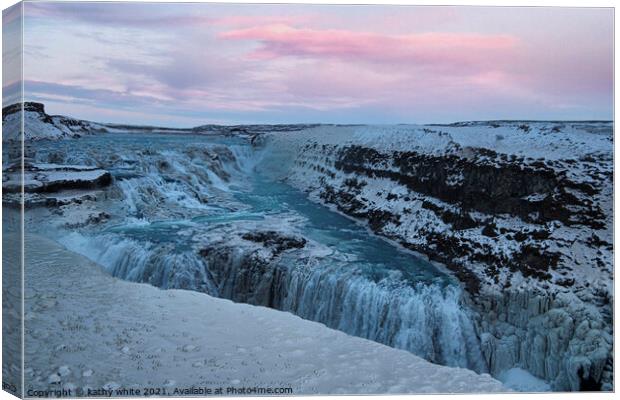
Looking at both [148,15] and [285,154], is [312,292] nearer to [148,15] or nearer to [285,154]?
[148,15]

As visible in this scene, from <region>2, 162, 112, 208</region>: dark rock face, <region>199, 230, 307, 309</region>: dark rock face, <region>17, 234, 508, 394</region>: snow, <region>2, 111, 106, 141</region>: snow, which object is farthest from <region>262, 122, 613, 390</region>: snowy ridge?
<region>2, 162, 112, 208</region>: dark rock face

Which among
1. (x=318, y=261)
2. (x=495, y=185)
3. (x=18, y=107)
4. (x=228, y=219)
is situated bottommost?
(x=318, y=261)

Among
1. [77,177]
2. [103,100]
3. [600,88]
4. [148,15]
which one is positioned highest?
[148,15]

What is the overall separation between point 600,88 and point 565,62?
71cm

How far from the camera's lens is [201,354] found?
28.9 ft

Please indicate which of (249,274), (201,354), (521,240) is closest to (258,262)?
(249,274)

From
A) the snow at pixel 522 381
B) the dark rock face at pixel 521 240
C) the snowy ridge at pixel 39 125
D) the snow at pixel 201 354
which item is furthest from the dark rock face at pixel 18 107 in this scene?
the snow at pixel 522 381

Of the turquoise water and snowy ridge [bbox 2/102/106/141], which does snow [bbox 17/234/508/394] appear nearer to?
snowy ridge [bbox 2/102/106/141]

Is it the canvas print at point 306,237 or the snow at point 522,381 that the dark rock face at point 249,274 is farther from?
the snow at point 522,381

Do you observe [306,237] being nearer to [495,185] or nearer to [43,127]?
[495,185]

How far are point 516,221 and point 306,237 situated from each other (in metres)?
4.99

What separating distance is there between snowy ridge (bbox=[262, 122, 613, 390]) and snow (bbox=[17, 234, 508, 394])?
1923mm

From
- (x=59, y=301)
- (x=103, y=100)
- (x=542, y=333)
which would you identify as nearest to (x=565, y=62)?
(x=542, y=333)

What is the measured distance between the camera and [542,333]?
1072cm
